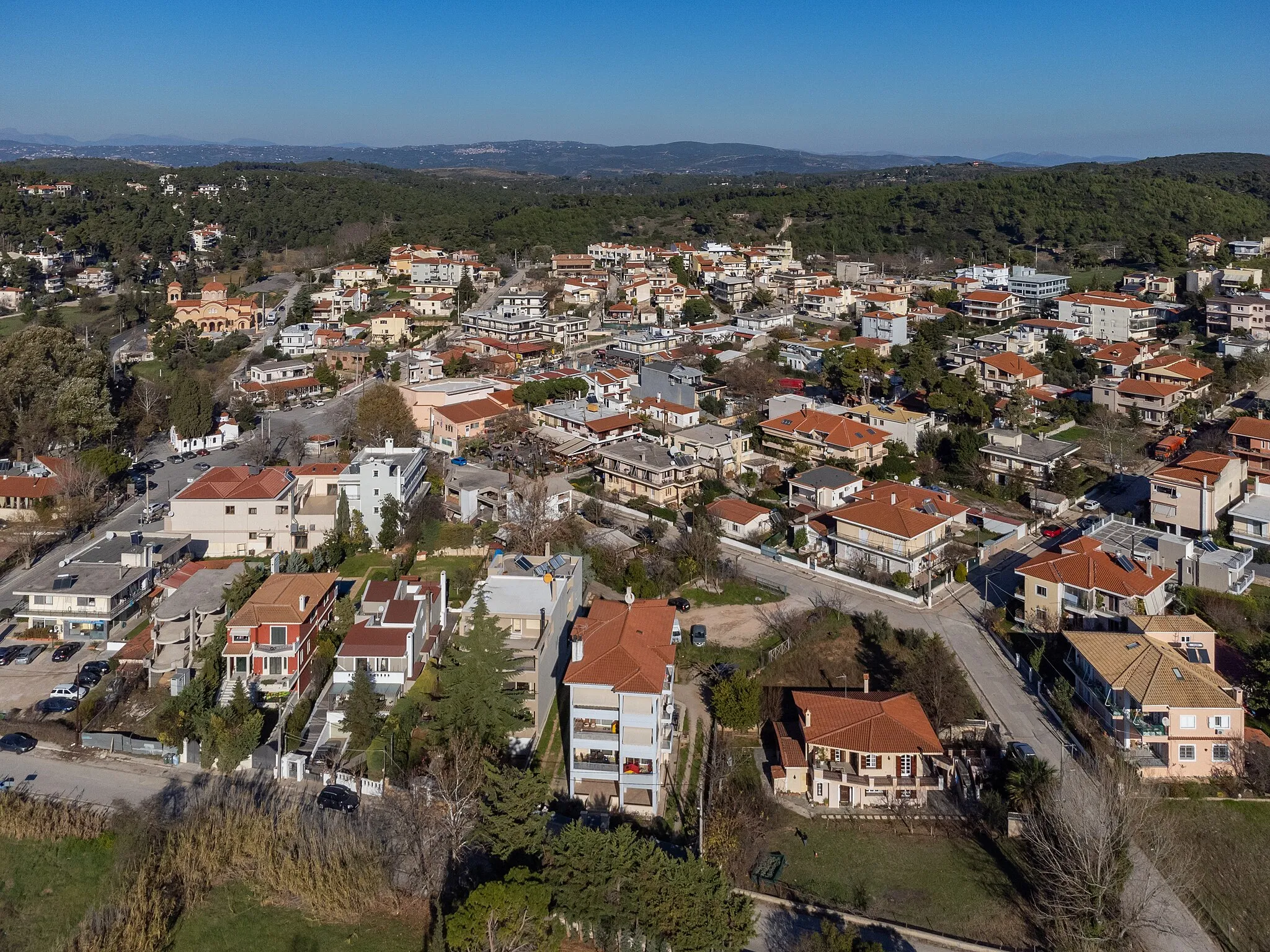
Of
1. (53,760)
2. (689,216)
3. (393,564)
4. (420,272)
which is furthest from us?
(689,216)

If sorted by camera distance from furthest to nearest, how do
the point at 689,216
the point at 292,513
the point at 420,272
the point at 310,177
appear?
the point at 310,177 → the point at 689,216 → the point at 420,272 → the point at 292,513

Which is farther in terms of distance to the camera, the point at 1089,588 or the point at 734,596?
the point at 734,596

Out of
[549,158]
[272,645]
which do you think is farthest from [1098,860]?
[549,158]

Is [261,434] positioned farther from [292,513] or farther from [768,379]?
[768,379]

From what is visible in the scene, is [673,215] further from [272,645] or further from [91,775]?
[91,775]

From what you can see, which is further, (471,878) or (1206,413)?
(1206,413)

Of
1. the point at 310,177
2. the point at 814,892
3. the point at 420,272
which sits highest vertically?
the point at 310,177

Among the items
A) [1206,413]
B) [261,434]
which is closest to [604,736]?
[261,434]
